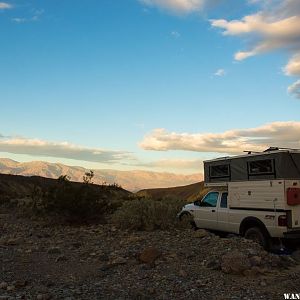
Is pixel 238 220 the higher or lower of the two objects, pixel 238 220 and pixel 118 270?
the higher

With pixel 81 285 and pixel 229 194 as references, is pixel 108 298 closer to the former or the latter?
pixel 81 285

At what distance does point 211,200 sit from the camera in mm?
14914

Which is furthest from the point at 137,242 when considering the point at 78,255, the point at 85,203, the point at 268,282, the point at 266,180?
the point at 85,203

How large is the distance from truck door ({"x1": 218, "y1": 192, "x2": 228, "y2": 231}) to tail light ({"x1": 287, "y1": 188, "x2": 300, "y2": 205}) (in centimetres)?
257

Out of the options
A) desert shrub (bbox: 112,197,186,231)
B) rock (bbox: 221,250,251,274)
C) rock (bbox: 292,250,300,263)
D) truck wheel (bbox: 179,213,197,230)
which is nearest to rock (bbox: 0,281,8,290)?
rock (bbox: 221,250,251,274)

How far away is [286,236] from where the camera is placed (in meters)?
11.8

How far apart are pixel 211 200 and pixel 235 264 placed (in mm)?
5912

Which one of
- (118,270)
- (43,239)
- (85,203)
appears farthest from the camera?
(85,203)

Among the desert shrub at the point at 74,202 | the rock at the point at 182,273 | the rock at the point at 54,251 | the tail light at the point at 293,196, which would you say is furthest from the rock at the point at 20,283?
the desert shrub at the point at 74,202

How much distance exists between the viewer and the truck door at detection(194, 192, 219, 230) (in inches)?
575

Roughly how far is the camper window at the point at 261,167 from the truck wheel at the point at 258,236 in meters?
1.50

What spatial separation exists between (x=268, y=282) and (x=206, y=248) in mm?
2808

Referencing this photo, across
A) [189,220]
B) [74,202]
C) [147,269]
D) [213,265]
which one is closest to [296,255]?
[213,265]

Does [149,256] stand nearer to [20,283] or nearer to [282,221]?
[20,283]
